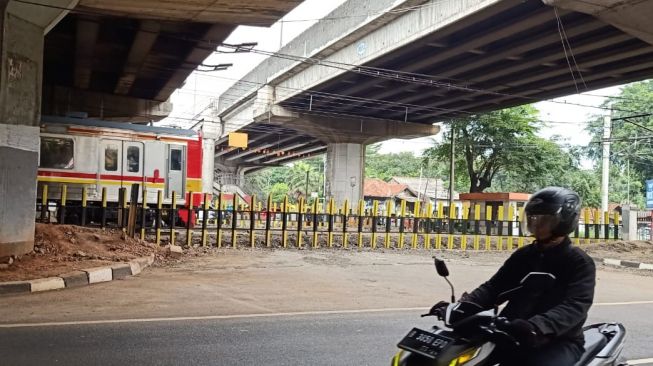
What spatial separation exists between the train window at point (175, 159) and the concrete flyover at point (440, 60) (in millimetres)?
5493

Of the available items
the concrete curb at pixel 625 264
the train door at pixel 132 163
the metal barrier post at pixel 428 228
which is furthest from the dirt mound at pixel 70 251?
the concrete curb at pixel 625 264

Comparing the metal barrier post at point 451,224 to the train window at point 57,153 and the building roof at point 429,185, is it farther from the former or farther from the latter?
the building roof at point 429,185

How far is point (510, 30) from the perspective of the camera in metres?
18.3

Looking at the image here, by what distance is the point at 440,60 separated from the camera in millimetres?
22594

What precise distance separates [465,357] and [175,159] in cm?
1901

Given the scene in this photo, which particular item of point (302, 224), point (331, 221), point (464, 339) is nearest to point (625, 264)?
point (331, 221)

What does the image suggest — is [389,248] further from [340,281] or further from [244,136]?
[244,136]

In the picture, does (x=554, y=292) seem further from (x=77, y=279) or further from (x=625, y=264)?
(x=625, y=264)

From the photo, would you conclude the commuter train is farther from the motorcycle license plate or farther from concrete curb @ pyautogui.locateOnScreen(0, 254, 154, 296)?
the motorcycle license plate

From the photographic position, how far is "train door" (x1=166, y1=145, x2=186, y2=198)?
2062 centimetres

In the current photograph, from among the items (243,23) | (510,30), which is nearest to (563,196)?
(243,23)

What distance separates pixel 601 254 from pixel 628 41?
289 inches

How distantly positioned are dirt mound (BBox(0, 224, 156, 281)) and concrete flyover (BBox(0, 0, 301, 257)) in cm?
57

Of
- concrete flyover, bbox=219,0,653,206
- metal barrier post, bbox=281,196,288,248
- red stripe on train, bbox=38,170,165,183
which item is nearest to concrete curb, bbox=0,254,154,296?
metal barrier post, bbox=281,196,288,248
